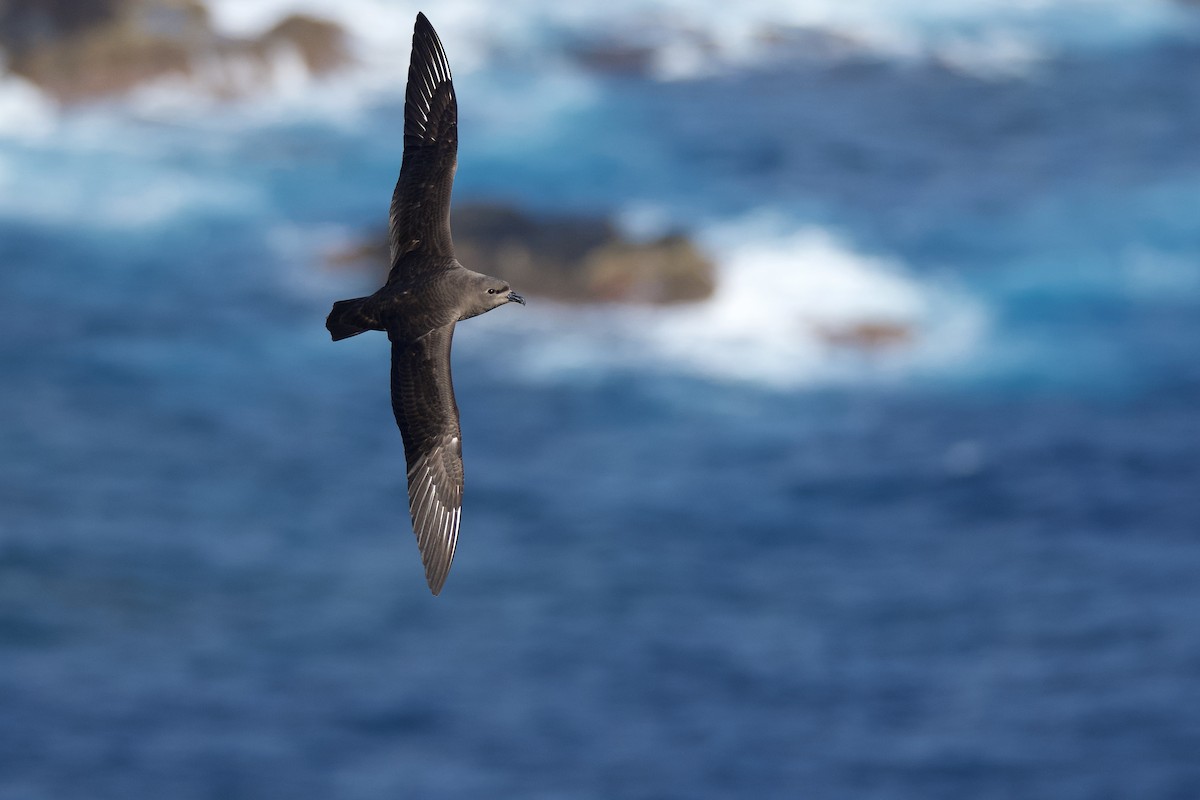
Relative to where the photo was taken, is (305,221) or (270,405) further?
(305,221)

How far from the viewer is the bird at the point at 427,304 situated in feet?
69.8

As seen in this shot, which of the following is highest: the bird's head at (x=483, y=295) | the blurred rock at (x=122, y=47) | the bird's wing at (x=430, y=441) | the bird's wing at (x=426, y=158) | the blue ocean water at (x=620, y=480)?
the blurred rock at (x=122, y=47)

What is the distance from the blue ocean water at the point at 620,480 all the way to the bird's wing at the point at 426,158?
3523 centimetres

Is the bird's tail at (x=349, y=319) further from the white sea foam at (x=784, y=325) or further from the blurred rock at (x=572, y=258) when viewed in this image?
the white sea foam at (x=784, y=325)

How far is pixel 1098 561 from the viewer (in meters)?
64.0

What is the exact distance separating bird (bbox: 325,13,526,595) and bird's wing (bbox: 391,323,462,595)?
1 centimetres

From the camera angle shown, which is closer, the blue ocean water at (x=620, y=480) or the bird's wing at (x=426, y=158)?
the bird's wing at (x=426, y=158)

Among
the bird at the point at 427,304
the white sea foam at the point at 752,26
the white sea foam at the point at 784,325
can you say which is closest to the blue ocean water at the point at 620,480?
the white sea foam at the point at 784,325

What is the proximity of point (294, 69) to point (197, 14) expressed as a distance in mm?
6056

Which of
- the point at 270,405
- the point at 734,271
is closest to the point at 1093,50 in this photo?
the point at 734,271

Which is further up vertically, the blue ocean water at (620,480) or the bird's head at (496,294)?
the blue ocean water at (620,480)

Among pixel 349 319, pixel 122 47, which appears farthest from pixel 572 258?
pixel 349 319

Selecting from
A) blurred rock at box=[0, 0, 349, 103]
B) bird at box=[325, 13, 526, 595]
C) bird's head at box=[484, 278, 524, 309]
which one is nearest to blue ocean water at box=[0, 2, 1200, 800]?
blurred rock at box=[0, 0, 349, 103]

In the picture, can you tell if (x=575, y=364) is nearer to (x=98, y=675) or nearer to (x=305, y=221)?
(x=305, y=221)
